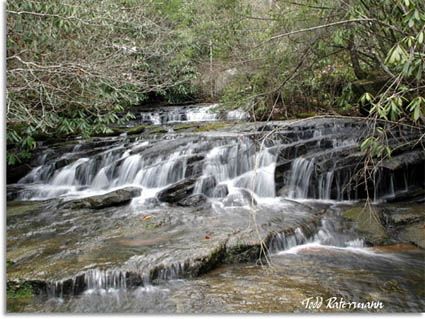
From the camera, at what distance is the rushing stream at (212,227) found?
3.40 metres

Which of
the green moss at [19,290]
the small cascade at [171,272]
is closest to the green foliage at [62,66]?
the green moss at [19,290]

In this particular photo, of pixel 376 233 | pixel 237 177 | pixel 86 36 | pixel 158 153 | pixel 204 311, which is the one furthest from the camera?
pixel 158 153

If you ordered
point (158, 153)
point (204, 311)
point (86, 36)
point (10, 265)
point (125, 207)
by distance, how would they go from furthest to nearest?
point (158, 153) < point (125, 207) < point (86, 36) < point (10, 265) < point (204, 311)

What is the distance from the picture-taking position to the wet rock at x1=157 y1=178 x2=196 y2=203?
21.7 feet

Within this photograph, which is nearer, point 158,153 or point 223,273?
point 223,273

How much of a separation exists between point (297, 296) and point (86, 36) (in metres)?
5.00

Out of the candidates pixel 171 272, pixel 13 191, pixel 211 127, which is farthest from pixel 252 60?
pixel 13 191

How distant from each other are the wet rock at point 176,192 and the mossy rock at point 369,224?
3046mm

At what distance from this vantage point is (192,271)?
3.78 meters

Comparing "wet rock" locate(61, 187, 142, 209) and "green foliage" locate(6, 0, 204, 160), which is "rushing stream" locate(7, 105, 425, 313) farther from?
"green foliage" locate(6, 0, 204, 160)

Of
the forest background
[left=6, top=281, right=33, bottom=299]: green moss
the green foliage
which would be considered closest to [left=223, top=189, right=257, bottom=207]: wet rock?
the forest background

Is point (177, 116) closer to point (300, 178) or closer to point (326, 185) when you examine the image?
point (300, 178)

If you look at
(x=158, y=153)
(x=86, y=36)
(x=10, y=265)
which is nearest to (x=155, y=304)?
(x=10, y=265)

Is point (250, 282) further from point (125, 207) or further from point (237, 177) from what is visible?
point (237, 177)
